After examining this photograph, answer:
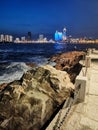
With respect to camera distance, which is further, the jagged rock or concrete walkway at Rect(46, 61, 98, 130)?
the jagged rock

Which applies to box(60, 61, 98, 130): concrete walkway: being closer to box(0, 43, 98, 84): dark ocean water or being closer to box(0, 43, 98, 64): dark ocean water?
box(0, 43, 98, 84): dark ocean water

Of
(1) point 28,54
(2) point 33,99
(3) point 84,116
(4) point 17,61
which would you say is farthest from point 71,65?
(1) point 28,54

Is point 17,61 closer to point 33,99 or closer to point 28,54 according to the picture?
point 28,54

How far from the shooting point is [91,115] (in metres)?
6.54

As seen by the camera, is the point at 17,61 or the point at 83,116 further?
the point at 17,61

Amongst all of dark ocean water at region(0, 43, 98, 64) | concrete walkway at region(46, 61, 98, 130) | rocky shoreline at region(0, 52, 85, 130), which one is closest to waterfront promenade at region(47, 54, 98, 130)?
concrete walkway at region(46, 61, 98, 130)

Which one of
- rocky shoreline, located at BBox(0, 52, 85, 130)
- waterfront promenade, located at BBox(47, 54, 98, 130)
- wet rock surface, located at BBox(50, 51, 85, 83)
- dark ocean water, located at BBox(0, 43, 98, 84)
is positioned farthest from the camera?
dark ocean water, located at BBox(0, 43, 98, 84)

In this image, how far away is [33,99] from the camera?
7.66 metres

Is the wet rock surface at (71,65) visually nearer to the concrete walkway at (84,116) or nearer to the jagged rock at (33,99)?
the jagged rock at (33,99)

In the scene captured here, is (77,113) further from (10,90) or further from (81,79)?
(10,90)

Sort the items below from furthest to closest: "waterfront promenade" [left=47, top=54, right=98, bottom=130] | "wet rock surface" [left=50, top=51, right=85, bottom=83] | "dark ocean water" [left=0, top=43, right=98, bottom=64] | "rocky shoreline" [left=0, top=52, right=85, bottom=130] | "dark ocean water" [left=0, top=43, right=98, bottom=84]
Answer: "dark ocean water" [left=0, top=43, right=98, bottom=64] < "dark ocean water" [left=0, top=43, right=98, bottom=84] < "wet rock surface" [left=50, top=51, right=85, bottom=83] < "rocky shoreline" [left=0, top=52, right=85, bottom=130] < "waterfront promenade" [left=47, top=54, right=98, bottom=130]

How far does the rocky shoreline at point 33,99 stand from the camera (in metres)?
7.28

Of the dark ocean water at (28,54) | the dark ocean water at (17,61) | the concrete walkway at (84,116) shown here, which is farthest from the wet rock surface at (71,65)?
the dark ocean water at (28,54)

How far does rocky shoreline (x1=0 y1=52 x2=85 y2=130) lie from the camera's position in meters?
7.28
